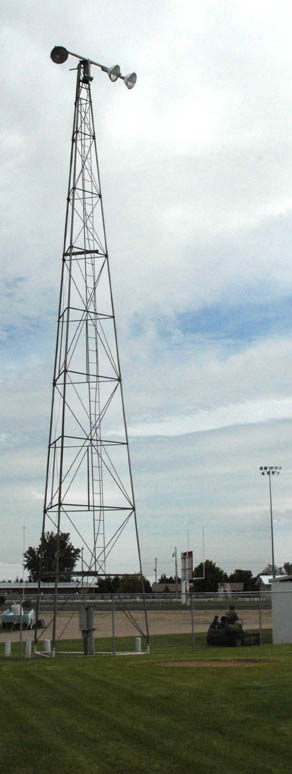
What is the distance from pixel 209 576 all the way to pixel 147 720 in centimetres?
11434

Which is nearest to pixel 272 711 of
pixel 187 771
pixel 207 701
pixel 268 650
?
pixel 207 701

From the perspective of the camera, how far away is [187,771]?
9867mm

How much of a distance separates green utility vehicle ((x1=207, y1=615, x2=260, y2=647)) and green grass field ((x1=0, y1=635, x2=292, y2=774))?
11723 mm

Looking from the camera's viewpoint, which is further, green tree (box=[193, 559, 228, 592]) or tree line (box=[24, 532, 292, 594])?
green tree (box=[193, 559, 228, 592])

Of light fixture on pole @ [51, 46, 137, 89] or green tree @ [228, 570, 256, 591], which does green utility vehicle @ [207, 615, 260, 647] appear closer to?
light fixture on pole @ [51, 46, 137, 89]

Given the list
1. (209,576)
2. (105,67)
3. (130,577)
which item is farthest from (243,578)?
(105,67)

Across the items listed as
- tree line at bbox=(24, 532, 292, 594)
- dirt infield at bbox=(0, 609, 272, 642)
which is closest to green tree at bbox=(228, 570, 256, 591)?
tree line at bbox=(24, 532, 292, 594)

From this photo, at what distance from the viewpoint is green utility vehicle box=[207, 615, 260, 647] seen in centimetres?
3344

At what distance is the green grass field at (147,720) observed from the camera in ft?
34.1

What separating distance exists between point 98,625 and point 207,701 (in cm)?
4128

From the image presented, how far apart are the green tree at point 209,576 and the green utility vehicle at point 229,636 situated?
82.1 m

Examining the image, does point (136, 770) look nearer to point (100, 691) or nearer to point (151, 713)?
point (151, 713)

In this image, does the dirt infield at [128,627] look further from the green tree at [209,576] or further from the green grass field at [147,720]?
the green tree at [209,576]

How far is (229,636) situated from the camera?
110ft
